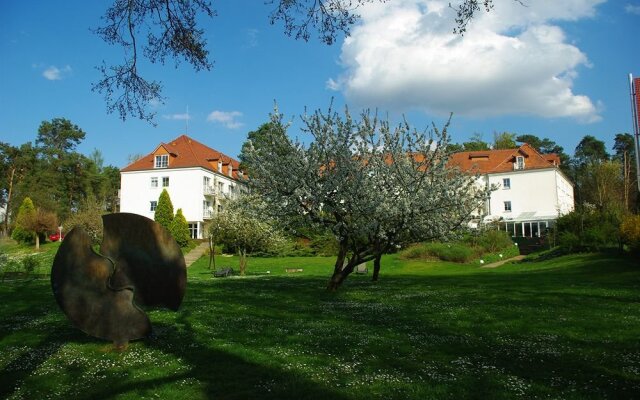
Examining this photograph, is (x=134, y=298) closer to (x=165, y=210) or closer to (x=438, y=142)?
(x=438, y=142)

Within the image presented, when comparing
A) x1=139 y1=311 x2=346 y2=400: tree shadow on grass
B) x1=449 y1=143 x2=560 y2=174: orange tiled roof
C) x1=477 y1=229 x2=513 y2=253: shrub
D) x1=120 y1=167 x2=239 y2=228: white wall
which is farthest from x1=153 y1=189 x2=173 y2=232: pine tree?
x1=139 y1=311 x2=346 y2=400: tree shadow on grass

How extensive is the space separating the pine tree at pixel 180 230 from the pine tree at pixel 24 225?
1383 centimetres

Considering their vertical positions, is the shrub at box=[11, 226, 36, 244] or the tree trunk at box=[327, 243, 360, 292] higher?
the shrub at box=[11, 226, 36, 244]

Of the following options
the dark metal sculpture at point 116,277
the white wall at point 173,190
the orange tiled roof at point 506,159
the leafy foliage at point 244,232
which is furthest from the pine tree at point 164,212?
the dark metal sculpture at point 116,277

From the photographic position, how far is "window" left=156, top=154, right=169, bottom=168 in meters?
61.6

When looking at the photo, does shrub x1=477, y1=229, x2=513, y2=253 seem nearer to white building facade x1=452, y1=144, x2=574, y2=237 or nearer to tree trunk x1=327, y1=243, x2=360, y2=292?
white building facade x1=452, y1=144, x2=574, y2=237

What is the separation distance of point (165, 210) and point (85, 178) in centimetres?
3230

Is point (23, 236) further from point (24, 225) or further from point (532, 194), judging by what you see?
point (532, 194)

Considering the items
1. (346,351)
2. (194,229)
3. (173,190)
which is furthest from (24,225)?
(346,351)

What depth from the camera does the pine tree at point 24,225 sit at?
5169cm

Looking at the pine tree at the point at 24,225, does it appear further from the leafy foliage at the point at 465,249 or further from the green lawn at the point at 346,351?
the green lawn at the point at 346,351

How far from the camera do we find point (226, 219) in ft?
115

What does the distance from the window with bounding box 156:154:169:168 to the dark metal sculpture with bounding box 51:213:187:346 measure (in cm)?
5489

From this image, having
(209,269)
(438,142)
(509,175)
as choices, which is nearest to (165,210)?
(209,269)
